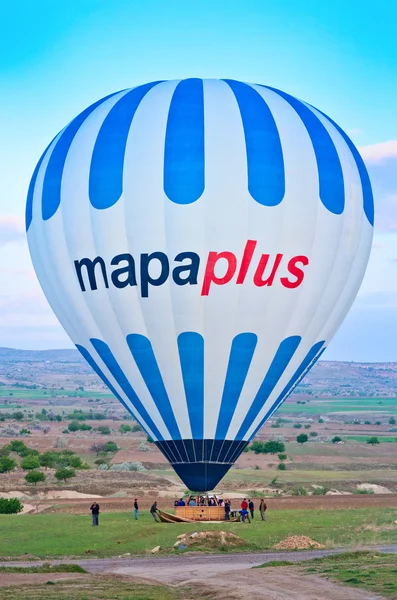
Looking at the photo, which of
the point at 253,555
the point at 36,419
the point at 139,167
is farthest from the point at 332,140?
the point at 36,419

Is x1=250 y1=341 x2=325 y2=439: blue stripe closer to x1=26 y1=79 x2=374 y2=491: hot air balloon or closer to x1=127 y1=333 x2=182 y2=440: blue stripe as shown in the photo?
x1=26 y1=79 x2=374 y2=491: hot air balloon

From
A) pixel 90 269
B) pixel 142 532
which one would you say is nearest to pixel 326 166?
pixel 90 269

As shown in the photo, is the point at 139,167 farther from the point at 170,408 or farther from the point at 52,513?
the point at 52,513

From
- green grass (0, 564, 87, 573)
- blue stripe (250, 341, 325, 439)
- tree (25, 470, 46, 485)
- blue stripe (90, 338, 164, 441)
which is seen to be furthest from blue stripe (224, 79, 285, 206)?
tree (25, 470, 46, 485)

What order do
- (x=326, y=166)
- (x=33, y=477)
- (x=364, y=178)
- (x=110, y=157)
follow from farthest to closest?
1. (x=33, y=477)
2. (x=364, y=178)
3. (x=326, y=166)
4. (x=110, y=157)

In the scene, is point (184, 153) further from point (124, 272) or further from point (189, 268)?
point (124, 272)
